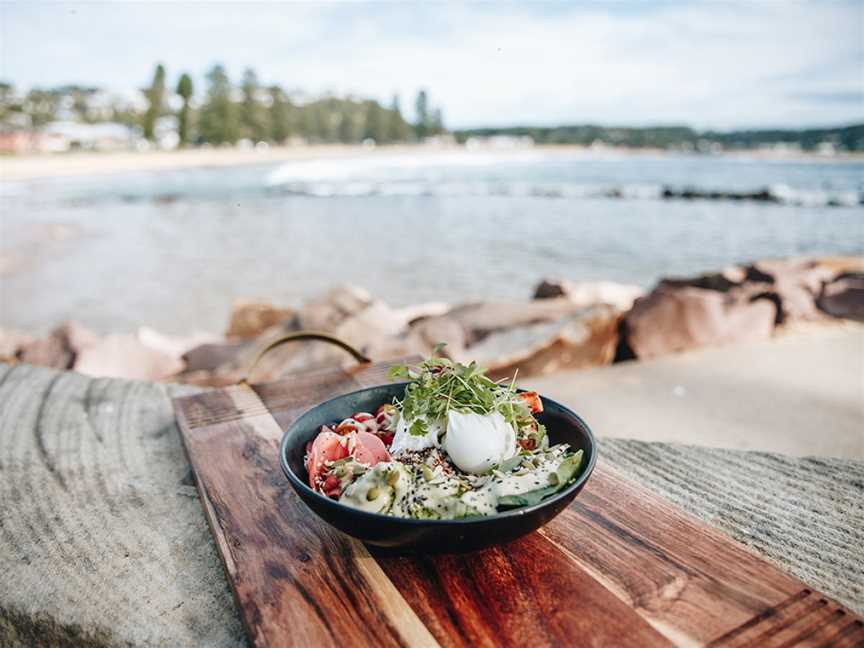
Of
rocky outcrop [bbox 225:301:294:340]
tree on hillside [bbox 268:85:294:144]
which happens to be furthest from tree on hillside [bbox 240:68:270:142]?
rocky outcrop [bbox 225:301:294:340]

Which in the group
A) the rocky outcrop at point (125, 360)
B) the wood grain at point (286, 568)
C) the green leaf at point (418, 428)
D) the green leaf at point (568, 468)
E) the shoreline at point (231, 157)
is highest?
the green leaf at point (418, 428)

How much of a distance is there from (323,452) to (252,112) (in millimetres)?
55429

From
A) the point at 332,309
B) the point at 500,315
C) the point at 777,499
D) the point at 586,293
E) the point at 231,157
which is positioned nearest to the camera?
the point at 777,499

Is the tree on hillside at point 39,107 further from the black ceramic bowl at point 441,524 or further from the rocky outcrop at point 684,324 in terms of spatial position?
the black ceramic bowl at point 441,524

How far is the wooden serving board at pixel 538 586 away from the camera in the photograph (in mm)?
987

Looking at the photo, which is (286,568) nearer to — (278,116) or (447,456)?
(447,456)

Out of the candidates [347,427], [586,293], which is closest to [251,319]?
[586,293]

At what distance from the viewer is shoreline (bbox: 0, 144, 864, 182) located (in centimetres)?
3117

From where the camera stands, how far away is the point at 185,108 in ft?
152

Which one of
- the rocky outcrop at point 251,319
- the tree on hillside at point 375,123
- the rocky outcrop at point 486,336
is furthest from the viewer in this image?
the tree on hillside at point 375,123

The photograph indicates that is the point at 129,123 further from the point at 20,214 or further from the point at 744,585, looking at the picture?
the point at 744,585

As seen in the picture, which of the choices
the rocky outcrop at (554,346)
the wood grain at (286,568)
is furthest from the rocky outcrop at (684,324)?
the wood grain at (286,568)

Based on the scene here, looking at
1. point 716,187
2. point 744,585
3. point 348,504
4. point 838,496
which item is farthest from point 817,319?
point 716,187

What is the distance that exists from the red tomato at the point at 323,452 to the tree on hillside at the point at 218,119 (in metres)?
52.3
